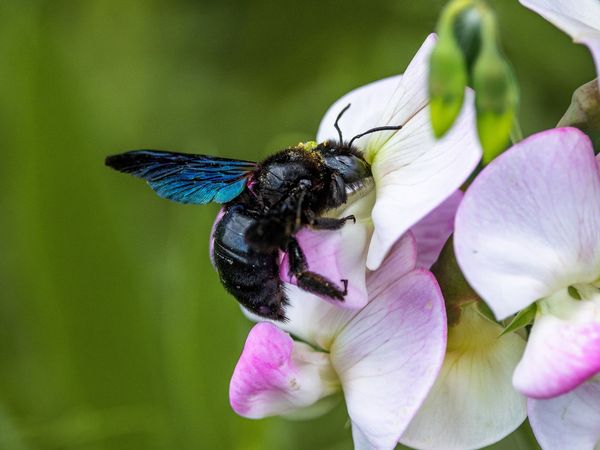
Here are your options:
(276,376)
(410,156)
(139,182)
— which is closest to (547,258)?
(410,156)

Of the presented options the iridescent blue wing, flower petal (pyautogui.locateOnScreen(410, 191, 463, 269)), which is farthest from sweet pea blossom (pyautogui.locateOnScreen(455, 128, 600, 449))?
the iridescent blue wing

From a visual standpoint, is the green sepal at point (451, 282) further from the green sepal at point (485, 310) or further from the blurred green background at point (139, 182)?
the blurred green background at point (139, 182)

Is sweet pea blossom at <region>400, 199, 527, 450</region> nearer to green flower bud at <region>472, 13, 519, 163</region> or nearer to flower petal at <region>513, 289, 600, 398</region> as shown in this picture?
flower petal at <region>513, 289, 600, 398</region>

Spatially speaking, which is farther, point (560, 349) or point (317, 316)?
point (317, 316)

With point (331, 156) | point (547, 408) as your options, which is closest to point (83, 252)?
point (331, 156)

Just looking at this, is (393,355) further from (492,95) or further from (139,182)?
(139,182)

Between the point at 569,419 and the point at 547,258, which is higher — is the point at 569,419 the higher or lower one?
the lower one
